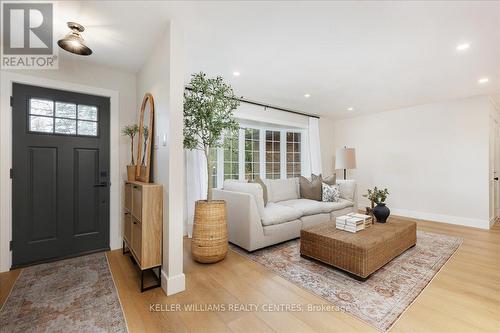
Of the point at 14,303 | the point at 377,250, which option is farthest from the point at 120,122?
the point at 377,250

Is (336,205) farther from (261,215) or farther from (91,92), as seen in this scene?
(91,92)

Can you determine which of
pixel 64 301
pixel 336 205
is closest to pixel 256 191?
pixel 336 205

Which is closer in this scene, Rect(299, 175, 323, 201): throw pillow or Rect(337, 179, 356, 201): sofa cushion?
Rect(299, 175, 323, 201): throw pillow

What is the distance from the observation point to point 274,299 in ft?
6.48

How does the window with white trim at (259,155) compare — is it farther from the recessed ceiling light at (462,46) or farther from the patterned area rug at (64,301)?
the recessed ceiling light at (462,46)

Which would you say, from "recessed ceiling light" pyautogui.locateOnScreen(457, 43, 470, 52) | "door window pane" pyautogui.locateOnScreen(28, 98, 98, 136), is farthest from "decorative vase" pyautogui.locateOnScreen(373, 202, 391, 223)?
"door window pane" pyautogui.locateOnScreen(28, 98, 98, 136)

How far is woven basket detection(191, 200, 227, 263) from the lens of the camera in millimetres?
2600

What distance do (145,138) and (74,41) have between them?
43.5 inches

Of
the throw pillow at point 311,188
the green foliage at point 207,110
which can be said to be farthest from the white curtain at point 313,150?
the green foliage at point 207,110

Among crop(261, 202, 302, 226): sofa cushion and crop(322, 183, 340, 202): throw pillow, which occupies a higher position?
crop(322, 183, 340, 202): throw pillow

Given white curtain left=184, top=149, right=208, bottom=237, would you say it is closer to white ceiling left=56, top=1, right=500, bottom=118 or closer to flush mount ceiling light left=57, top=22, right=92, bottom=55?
white ceiling left=56, top=1, right=500, bottom=118

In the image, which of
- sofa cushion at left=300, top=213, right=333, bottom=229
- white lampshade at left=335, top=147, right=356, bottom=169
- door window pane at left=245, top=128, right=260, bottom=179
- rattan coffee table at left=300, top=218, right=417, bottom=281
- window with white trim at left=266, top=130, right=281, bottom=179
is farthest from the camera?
window with white trim at left=266, top=130, right=281, bottom=179

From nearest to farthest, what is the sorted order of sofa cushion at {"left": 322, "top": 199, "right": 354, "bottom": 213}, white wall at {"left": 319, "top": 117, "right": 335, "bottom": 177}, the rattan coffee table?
the rattan coffee table → sofa cushion at {"left": 322, "top": 199, "right": 354, "bottom": 213} → white wall at {"left": 319, "top": 117, "right": 335, "bottom": 177}

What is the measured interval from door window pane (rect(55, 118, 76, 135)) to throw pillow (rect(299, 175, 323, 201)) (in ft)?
12.3
